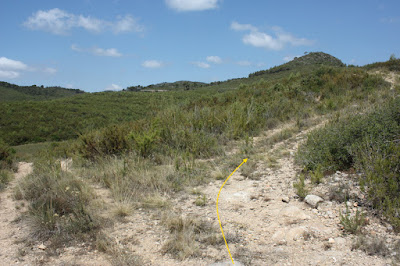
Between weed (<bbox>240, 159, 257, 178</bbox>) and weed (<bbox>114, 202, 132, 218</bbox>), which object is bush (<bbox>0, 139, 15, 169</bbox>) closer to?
weed (<bbox>114, 202, 132, 218</bbox>)

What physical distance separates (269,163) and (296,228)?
2.31 metres

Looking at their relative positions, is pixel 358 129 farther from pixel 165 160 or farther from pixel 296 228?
pixel 165 160

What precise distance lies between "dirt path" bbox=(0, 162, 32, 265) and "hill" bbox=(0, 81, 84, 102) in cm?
5456

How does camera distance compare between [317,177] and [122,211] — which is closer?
[122,211]

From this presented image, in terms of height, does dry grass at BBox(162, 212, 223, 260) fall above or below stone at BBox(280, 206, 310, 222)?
below

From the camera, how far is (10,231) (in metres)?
3.92

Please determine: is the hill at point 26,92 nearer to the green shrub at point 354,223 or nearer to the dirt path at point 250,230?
the dirt path at point 250,230

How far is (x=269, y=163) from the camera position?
223 inches

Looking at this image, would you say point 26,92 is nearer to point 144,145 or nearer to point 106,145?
point 106,145

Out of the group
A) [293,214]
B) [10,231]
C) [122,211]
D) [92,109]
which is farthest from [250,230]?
[92,109]

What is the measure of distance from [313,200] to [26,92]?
70.7m

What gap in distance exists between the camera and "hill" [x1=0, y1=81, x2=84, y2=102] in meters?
54.2

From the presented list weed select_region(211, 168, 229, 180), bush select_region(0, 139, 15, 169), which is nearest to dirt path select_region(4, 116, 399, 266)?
weed select_region(211, 168, 229, 180)

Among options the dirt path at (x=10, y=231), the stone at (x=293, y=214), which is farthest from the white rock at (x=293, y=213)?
the dirt path at (x=10, y=231)
